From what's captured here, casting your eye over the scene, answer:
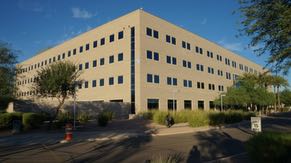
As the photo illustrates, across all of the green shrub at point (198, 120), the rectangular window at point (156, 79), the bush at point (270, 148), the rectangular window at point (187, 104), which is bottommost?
the green shrub at point (198, 120)

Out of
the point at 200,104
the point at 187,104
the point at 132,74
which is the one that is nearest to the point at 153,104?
the point at 132,74

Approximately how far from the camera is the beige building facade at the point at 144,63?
39.8m

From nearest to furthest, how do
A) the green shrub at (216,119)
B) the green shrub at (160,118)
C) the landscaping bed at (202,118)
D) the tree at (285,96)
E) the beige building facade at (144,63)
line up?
the landscaping bed at (202,118) → the green shrub at (216,119) → the green shrub at (160,118) → the beige building facade at (144,63) → the tree at (285,96)

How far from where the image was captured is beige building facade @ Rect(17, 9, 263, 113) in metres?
39.8

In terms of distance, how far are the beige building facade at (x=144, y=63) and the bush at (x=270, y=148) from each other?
2813cm

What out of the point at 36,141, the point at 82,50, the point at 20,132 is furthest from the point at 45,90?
the point at 82,50

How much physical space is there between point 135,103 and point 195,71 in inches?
675

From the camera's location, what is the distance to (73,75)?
24.5m

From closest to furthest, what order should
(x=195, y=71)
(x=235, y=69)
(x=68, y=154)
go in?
(x=68, y=154) < (x=195, y=71) < (x=235, y=69)

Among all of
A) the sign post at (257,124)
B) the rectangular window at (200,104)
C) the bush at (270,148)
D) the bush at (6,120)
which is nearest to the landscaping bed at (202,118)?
the sign post at (257,124)

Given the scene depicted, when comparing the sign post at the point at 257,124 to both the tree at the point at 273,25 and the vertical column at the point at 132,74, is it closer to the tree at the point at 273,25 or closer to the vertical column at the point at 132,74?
the tree at the point at 273,25

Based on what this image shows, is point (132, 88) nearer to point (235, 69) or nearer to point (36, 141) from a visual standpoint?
point (36, 141)

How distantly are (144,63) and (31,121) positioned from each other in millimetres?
21483

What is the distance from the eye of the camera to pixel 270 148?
7078 mm
